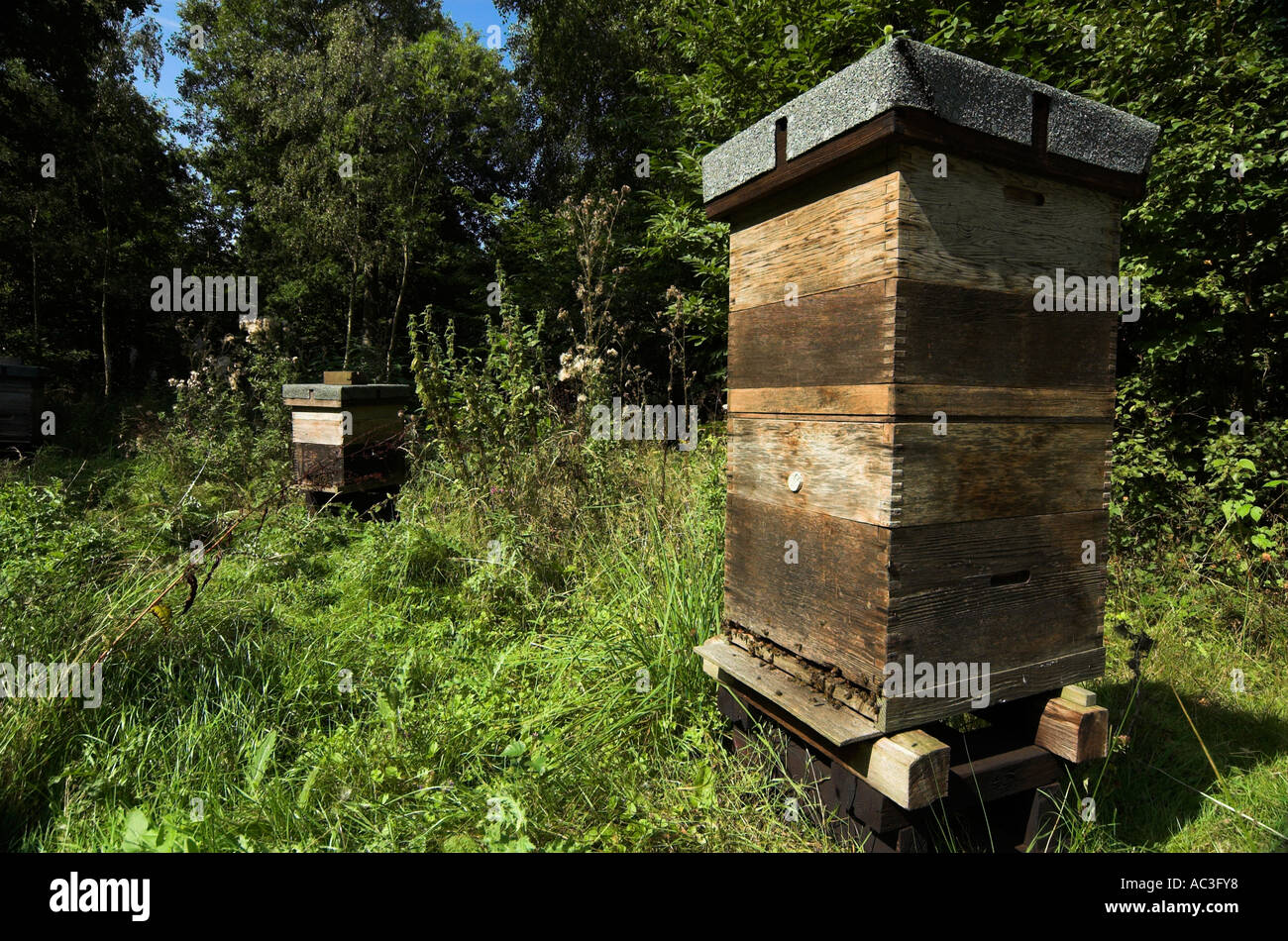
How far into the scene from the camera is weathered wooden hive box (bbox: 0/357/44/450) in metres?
7.45

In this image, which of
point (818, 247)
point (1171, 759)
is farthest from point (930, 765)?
point (1171, 759)

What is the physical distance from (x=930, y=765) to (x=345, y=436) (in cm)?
456

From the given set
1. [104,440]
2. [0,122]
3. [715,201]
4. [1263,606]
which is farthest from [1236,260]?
[0,122]

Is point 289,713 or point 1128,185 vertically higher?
point 1128,185

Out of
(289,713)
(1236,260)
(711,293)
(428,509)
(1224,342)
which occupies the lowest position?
(289,713)

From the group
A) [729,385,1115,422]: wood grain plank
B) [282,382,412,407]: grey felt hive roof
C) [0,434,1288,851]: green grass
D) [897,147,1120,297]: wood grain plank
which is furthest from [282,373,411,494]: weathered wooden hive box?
[897,147,1120,297]: wood grain plank

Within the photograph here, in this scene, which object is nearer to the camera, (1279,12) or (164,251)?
(1279,12)

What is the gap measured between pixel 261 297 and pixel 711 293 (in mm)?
10197

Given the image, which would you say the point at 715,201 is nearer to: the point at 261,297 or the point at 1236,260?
the point at 1236,260

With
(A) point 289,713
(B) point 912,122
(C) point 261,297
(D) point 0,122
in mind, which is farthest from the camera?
(C) point 261,297

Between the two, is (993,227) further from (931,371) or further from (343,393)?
(343,393)

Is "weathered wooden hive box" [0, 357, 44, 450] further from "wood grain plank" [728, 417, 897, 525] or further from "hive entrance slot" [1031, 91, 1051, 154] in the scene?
"hive entrance slot" [1031, 91, 1051, 154]

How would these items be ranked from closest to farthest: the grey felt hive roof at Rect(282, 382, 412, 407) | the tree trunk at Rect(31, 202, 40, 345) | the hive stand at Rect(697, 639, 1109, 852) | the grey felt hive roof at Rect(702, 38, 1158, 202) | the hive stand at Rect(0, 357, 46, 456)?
1. the grey felt hive roof at Rect(702, 38, 1158, 202)
2. the hive stand at Rect(697, 639, 1109, 852)
3. the grey felt hive roof at Rect(282, 382, 412, 407)
4. the hive stand at Rect(0, 357, 46, 456)
5. the tree trunk at Rect(31, 202, 40, 345)

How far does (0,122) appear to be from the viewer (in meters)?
9.91
